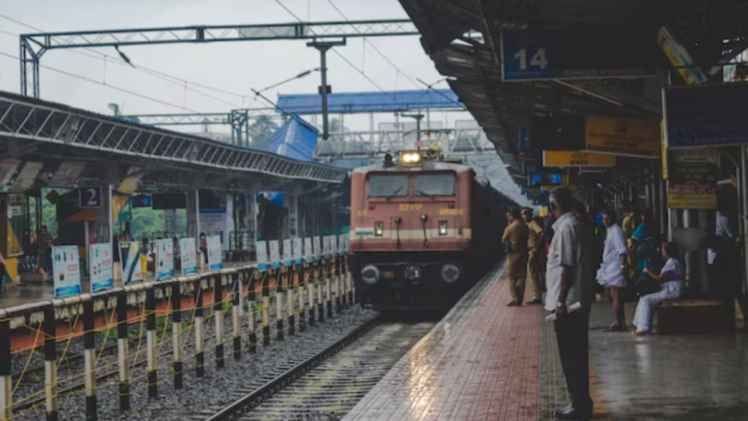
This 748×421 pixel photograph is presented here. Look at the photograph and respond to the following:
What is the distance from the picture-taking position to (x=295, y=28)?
32250 mm

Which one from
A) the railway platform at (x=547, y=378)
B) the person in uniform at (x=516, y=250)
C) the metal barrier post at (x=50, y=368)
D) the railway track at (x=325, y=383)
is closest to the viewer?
the railway platform at (x=547, y=378)

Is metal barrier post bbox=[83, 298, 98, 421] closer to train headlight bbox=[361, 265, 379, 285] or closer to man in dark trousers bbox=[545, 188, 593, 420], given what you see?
man in dark trousers bbox=[545, 188, 593, 420]

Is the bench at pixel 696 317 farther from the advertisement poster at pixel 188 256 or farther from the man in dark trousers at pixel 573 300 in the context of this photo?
the advertisement poster at pixel 188 256

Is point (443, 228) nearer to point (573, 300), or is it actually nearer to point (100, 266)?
point (100, 266)

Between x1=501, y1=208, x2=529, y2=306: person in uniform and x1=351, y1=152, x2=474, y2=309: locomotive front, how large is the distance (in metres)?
1.52

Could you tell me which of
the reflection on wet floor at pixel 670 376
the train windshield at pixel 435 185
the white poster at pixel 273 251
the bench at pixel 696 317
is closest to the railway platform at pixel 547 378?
the reflection on wet floor at pixel 670 376

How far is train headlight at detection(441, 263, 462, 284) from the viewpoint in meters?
19.4

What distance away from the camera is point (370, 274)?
19625mm

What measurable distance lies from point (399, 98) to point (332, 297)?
144 feet

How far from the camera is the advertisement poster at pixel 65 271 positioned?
13297 millimetres

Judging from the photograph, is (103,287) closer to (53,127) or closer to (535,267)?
(535,267)

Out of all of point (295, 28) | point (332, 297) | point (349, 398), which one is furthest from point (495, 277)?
point (349, 398)

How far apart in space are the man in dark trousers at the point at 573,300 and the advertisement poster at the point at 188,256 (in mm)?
12125

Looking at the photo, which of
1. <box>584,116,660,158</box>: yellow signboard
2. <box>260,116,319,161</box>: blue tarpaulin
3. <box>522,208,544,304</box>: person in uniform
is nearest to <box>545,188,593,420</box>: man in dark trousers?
<box>584,116,660,158</box>: yellow signboard
